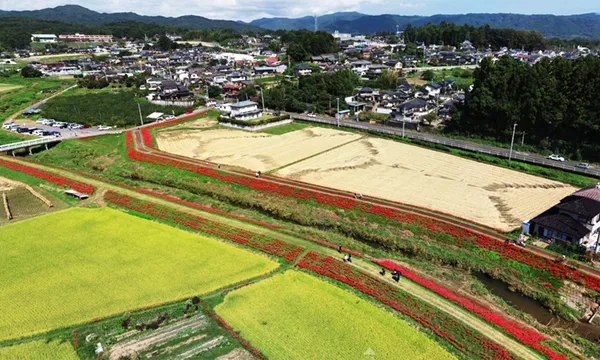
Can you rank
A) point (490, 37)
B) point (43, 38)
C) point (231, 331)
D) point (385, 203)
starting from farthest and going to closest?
point (43, 38)
point (490, 37)
point (385, 203)
point (231, 331)

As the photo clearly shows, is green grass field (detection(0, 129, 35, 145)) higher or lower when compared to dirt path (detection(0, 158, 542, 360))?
higher

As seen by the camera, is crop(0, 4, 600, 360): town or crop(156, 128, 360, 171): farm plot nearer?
crop(0, 4, 600, 360): town

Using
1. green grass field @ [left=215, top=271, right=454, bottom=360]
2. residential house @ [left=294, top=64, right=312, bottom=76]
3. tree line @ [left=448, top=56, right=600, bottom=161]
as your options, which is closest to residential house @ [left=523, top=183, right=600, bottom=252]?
green grass field @ [left=215, top=271, right=454, bottom=360]

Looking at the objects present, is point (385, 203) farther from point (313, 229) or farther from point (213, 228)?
point (213, 228)

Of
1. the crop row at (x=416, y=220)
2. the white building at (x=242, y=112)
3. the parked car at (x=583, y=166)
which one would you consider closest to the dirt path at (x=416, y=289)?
the crop row at (x=416, y=220)

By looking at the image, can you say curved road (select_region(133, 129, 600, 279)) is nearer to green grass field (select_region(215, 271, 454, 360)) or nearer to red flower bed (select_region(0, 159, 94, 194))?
red flower bed (select_region(0, 159, 94, 194))

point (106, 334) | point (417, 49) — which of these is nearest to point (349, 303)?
point (106, 334)

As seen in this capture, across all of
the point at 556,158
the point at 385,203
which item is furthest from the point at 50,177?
the point at 556,158
